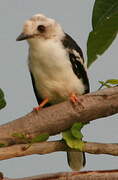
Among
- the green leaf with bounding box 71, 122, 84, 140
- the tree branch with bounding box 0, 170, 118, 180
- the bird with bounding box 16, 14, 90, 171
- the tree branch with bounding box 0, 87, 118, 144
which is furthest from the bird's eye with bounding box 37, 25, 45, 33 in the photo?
the tree branch with bounding box 0, 170, 118, 180

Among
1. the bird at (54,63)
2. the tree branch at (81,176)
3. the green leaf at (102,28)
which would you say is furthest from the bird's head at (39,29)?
the green leaf at (102,28)

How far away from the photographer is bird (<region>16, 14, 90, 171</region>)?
6.48ft

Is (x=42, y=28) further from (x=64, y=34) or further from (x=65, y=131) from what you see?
(x=65, y=131)

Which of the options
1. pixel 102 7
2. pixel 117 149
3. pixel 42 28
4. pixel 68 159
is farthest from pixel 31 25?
pixel 102 7

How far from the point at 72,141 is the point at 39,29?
0.87 m

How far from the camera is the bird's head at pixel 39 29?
1883mm

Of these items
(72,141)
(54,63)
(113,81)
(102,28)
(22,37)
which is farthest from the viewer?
(54,63)

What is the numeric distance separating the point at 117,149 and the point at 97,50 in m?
0.66

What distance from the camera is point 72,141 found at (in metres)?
1.29

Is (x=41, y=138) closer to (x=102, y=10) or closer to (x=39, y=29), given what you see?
(x=102, y=10)

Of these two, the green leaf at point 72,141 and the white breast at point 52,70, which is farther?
the white breast at point 52,70

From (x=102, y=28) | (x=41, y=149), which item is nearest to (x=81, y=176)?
(x=41, y=149)

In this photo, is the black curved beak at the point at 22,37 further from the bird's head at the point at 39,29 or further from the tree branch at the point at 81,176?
the tree branch at the point at 81,176

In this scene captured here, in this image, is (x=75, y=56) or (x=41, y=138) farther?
(x=75, y=56)
